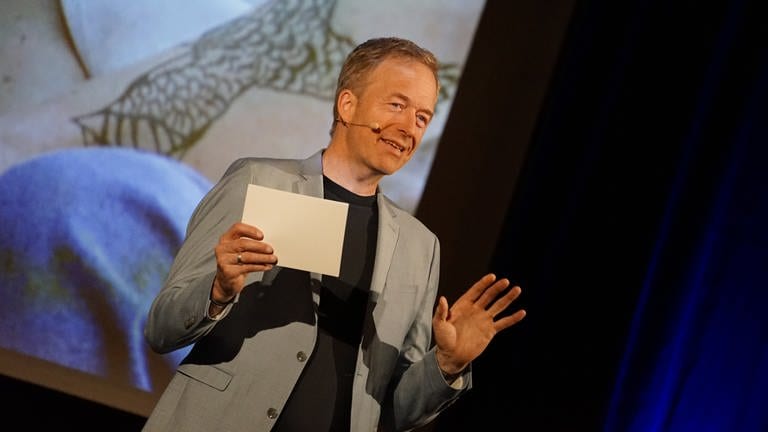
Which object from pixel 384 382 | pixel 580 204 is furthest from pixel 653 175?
pixel 384 382

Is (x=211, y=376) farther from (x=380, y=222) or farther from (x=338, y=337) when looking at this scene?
(x=380, y=222)

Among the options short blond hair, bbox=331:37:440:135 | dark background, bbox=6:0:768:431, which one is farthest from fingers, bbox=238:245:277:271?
dark background, bbox=6:0:768:431

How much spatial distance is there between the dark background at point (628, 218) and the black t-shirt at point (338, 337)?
4.76ft

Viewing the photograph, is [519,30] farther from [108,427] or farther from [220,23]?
[108,427]

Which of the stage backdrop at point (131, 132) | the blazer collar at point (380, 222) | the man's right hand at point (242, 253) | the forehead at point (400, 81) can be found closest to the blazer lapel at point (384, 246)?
the blazer collar at point (380, 222)

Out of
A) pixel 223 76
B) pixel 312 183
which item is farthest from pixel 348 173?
pixel 223 76

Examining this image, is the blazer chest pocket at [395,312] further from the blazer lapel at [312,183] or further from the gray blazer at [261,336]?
the blazer lapel at [312,183]

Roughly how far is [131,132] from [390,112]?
1.42 metres

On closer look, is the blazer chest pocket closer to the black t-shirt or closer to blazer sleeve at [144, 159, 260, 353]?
the black t-shirt

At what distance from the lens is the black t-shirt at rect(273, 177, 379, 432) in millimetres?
1634

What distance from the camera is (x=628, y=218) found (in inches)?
128

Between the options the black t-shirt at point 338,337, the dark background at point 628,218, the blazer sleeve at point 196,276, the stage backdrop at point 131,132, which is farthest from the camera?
the dark background at point 628,218

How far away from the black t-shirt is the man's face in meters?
0.10

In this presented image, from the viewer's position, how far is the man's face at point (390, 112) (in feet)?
5.80
